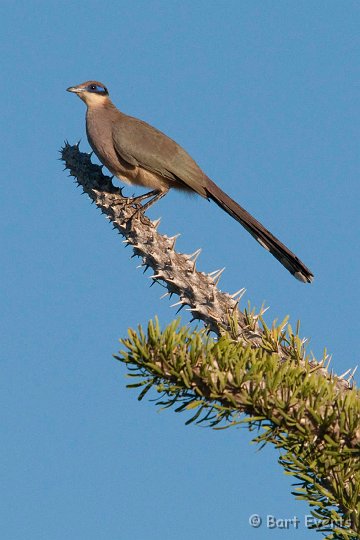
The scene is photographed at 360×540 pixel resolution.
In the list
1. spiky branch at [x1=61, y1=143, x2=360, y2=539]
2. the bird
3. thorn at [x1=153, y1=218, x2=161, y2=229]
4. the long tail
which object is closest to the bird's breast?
the bird

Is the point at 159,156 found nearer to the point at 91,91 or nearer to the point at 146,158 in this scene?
the point at 146,158

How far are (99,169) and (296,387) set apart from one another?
378 centimetres

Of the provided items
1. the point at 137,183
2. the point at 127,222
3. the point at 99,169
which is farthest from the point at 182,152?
the point at 127,222

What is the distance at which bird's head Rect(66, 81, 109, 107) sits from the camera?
8305 millimetres

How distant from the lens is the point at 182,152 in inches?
295

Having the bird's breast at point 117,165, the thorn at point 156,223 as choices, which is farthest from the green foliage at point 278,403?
the bird's breast at point 117,165

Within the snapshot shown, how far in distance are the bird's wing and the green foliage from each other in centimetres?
455

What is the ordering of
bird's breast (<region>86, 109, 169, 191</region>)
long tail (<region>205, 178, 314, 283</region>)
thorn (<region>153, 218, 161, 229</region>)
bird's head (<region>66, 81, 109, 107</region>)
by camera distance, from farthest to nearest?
bird's head (<region>66, 81, 109, 107</region>) < bird's breast (<region>86, 109, 169, 191</region>) < long tail (<region>205, 178, 314, 283</region>) < thorn (<region>153, 218, 161, 229</region>)

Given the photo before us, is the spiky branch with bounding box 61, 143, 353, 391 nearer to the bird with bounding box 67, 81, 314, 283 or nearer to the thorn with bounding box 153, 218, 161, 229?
the thorn with bounding box 153, 218, 161, 229

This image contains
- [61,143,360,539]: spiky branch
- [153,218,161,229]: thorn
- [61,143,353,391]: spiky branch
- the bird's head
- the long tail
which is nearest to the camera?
[61,143,360,539]: spiky branch

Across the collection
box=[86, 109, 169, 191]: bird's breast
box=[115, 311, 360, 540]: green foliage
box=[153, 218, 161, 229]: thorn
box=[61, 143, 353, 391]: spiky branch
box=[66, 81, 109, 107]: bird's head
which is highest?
box=[66, 81, 109, 107]: bird's head

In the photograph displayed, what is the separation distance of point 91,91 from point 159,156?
1.55 m

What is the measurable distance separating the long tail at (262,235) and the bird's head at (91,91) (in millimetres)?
1949

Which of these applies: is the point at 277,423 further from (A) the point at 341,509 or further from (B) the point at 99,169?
(B) the point at 99,169
